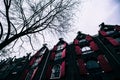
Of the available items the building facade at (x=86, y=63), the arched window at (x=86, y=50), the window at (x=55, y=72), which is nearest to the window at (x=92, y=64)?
the building facade at (x=86, y=63)

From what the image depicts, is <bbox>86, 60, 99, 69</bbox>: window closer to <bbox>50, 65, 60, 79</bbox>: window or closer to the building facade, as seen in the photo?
the building facade

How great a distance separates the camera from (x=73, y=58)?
1420 centimetres

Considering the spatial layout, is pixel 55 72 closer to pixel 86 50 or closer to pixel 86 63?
pixel 86 63

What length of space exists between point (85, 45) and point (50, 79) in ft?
24.3

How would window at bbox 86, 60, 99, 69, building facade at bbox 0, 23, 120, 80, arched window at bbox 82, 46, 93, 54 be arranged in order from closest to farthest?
building facade at bbox 0, 23, 120, 80, window at bbox 86, 60, 99, 69, arched window at bbox 82, 46, 93, 54

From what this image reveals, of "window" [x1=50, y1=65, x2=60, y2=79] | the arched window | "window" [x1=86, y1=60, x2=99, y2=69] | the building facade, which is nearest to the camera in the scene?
the building facade

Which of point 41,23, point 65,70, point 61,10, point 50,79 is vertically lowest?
point 50,79

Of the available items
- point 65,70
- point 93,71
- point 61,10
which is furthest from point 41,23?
point 93,71

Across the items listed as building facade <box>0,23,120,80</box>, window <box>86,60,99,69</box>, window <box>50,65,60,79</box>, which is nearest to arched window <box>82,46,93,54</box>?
building facade <box>0,23,120,80</box>

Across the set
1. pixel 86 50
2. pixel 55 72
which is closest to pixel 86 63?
pixel 86 50

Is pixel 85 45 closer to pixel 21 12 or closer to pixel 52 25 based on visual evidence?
pixel 52 25

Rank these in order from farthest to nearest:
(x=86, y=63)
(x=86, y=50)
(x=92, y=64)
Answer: (x=86, y=50) < (x=86, y=63) < (x=92, y=64)

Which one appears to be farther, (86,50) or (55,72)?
(86,50)

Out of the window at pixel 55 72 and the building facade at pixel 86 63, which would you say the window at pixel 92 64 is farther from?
the window at pixel 55 72
